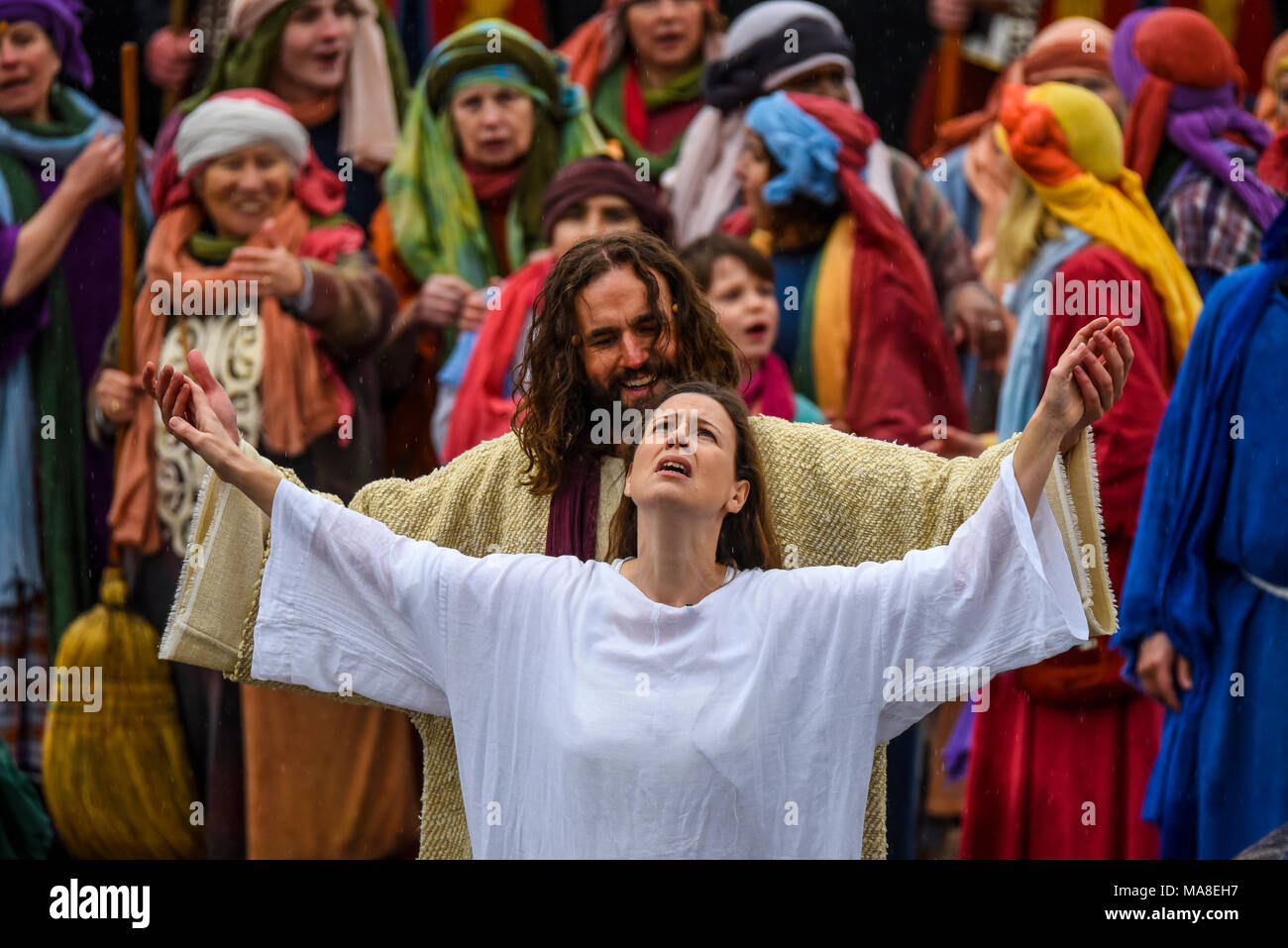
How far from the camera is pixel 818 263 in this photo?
6.04 metres

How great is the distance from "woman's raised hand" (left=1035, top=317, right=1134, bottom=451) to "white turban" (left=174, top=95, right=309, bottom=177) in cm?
361

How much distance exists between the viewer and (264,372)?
610cm

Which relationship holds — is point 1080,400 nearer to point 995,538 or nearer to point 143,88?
point 995,538

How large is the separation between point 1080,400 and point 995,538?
0.30 m

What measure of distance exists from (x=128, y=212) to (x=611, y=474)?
9.98 ft

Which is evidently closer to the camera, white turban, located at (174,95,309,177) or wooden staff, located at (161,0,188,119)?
white turban, located at (174,95,309,177)

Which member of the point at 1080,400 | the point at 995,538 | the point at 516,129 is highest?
the point at 516,129

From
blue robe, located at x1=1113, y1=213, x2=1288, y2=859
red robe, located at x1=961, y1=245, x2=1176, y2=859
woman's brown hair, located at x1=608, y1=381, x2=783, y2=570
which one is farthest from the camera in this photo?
red robe, located at x1=961, y1=245, x2=1176, y2=859

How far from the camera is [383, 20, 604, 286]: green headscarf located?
20.6 feet

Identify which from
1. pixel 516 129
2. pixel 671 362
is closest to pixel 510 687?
pixel 671 362

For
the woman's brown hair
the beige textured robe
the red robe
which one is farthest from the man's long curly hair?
the red robe

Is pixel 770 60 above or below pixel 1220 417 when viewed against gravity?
above

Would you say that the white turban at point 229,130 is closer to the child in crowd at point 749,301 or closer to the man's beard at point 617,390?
the child in crowd at point 749,301

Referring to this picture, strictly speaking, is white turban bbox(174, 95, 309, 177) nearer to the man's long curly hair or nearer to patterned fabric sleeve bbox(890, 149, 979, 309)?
patterned fabric sleeve bbox(890, 149, 979, 309)
